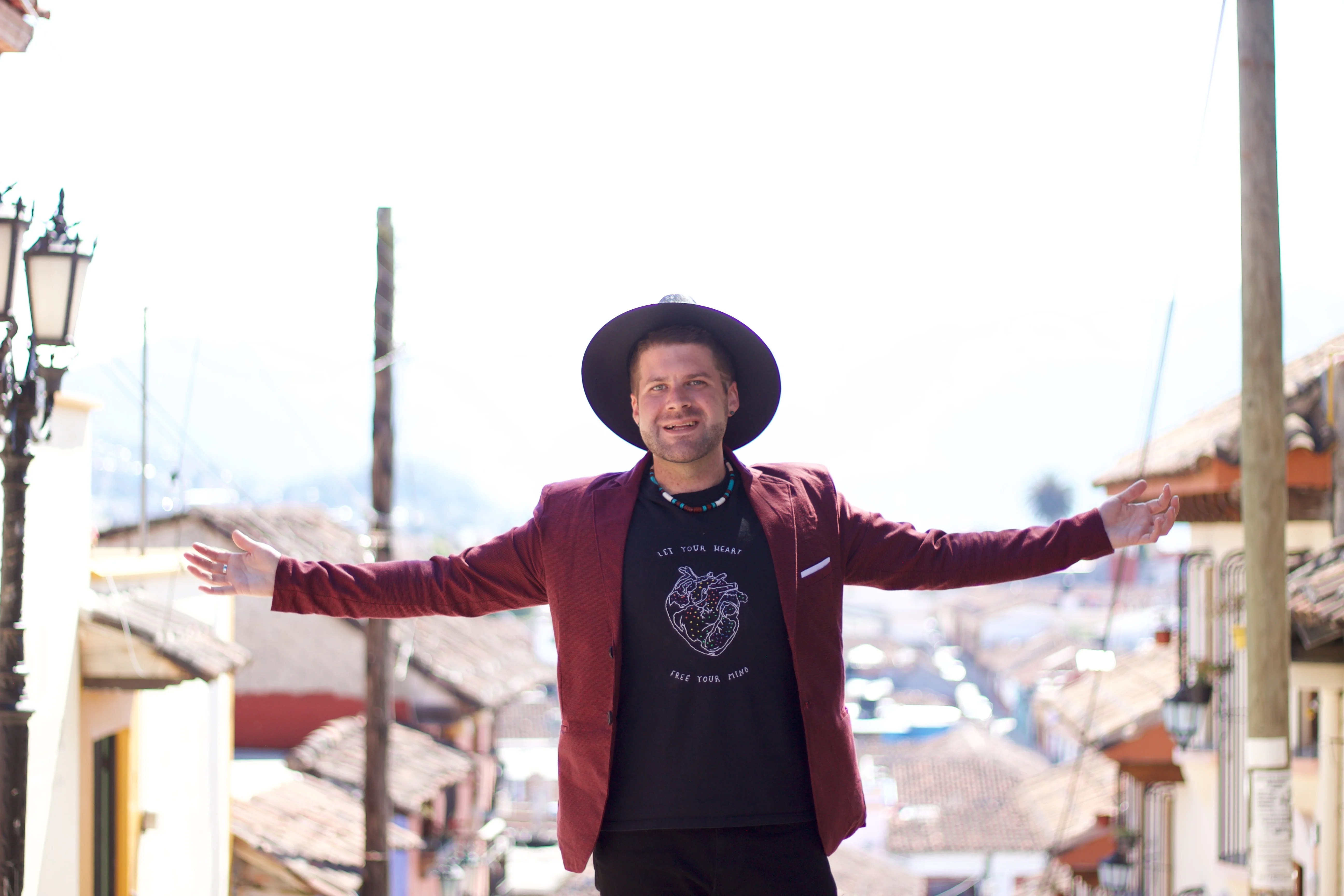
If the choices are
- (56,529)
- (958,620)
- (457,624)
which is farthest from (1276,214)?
(958,620)

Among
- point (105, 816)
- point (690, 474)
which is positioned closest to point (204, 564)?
point (690, 474)

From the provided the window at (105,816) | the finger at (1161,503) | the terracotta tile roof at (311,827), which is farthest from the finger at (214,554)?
the terracotta tile roof at (311,827)

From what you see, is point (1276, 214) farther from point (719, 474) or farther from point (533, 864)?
point (533, 864)

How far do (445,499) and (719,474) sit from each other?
108928 millimetres

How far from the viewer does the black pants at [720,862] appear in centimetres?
265

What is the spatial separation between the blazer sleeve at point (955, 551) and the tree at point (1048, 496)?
3704 inches

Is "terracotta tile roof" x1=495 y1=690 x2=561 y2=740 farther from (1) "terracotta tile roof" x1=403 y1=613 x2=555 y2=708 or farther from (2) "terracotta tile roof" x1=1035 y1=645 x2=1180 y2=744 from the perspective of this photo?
(2) "terracotta tile roof" x1=1035 y1=645 x2=1180 y2=744

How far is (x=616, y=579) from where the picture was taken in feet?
9.02

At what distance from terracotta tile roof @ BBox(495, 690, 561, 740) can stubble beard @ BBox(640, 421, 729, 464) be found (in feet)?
136

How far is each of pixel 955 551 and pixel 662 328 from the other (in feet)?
2.71

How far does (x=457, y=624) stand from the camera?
22.5 metres

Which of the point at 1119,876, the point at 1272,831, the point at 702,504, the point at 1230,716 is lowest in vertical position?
the point at 1119,876

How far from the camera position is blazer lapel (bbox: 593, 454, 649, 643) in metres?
2.74

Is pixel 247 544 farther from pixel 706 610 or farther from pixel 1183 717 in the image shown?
pixel 1183 717
